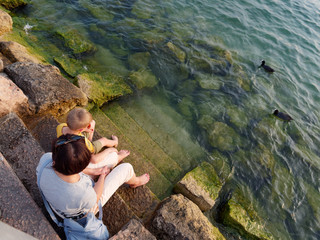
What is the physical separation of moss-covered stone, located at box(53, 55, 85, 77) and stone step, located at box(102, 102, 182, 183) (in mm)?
1471

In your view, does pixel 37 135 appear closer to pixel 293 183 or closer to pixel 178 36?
pixel 293 183

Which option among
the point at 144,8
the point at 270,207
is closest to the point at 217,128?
the point at 270,207

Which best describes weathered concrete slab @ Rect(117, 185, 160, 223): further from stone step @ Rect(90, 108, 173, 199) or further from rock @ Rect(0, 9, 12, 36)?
rock @ Rect(0, 9, 12, 36)

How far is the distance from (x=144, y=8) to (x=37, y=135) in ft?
26.3

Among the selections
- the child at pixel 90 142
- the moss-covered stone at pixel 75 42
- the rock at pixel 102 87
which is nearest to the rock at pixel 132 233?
the child at pixel 90 142

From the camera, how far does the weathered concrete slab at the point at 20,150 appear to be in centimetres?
276

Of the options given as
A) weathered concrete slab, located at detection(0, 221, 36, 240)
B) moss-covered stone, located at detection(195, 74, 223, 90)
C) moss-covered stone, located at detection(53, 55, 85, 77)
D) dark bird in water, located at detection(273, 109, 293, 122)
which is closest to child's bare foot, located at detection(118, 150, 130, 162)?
weathered concrete slab, located at detection(0, 221, 36, 240)

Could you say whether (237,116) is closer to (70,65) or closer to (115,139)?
(115,139)

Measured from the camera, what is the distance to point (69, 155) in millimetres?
1946

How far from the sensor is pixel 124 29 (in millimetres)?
8148

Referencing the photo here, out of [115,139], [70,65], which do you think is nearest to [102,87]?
[70,65]

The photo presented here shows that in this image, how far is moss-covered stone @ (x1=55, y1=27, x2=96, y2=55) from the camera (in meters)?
6.69

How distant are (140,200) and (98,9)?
8.12m

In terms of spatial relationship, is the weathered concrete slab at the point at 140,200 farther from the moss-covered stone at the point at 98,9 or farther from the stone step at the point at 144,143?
the moss-covered stone at the point at 98,9
